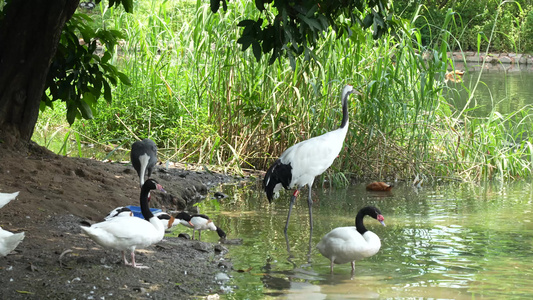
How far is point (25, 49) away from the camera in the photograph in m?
7.02

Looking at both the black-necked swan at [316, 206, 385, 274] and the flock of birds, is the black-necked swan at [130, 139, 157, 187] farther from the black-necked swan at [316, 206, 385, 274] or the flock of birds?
the black-necked swan at [316, 206, 385, 274]

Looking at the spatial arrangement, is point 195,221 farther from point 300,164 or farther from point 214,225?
point 300,164

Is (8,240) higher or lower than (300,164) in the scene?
lower

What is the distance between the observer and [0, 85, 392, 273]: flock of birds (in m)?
4.78

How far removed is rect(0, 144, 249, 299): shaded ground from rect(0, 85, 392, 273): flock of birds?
211mm

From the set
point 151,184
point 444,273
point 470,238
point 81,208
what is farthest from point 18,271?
point 470,238

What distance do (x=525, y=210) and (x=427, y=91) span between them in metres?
2.13

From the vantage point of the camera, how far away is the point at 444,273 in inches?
215

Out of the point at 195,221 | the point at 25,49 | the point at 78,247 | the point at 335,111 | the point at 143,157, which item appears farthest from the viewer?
the point at 335,111

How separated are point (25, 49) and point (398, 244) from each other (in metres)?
4.21

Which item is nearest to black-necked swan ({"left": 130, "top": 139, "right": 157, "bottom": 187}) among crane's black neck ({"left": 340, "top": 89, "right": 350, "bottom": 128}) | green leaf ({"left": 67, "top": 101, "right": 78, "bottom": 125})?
green leaf ({"left": 67, "top": 101, "right": 78, "bottom": 125})

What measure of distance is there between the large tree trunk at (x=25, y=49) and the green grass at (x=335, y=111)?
288cm

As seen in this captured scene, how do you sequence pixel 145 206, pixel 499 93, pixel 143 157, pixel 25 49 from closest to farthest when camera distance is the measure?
pixel 145 206
pixel 25 49
pixel 143 157
pixel 499 93

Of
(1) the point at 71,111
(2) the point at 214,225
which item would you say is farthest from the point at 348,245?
(1) the point at 71,111
